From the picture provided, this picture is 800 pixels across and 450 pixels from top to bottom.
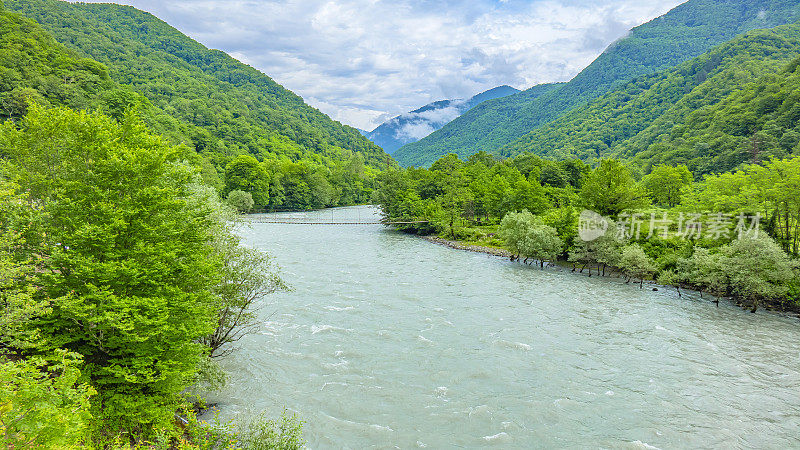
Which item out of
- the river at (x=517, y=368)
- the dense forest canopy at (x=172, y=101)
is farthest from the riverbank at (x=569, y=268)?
the dense forest canopy at (x=172, y=101)

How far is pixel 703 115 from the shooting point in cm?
10006

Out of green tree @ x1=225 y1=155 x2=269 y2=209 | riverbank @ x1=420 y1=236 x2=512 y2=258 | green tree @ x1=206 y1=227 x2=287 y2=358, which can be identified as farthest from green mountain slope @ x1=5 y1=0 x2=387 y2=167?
green tree @ x1=206 y1=227 x2=287 y2=358

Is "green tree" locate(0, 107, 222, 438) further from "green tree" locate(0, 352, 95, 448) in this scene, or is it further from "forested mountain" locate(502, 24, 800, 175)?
"forested mountain" locate(502, 24, 800, 175)

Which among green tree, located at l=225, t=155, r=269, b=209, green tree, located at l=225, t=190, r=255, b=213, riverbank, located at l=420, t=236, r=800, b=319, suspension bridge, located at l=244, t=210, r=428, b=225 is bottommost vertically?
riverbank, located at l=420, t=236, r=800, b=319

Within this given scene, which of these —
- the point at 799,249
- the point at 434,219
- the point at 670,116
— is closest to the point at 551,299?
the point at 799,249

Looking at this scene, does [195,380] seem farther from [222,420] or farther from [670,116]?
[670,116]

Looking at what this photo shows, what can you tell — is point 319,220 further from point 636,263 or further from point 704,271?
point 704,271

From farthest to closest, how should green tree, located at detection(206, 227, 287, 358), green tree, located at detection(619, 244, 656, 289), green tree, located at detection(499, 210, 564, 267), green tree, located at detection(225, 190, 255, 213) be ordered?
green tree, located at detection(225, 190, 255, 213)
green tree, located at detection(499, 210, 564, 267)
green tree, located at detection(619, 244, 656, 289)
green tree, located at detection(206, 227, 287, 358)

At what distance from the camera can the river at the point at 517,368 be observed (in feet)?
49.0

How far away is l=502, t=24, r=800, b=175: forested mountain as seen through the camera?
234 feet

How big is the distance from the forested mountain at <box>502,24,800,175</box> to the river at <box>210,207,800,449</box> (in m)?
58.3

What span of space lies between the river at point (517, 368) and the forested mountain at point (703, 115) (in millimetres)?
58340

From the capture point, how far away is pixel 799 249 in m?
30.0

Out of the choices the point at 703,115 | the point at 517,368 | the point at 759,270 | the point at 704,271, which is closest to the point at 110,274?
the point at 517,368
